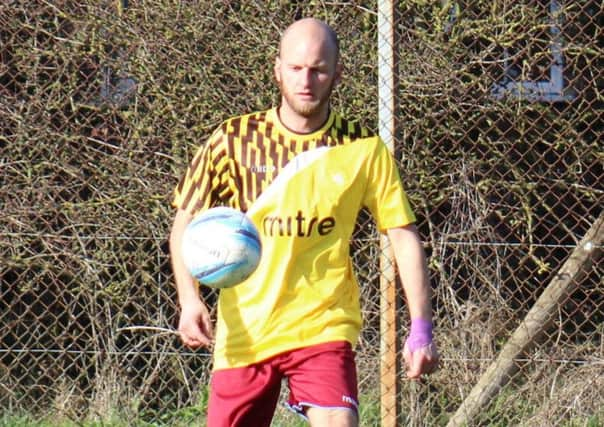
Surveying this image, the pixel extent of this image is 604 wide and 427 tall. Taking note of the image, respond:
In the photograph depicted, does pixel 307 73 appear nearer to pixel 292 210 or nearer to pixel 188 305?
pixel 292 210

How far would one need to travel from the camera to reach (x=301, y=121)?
12.7 feet

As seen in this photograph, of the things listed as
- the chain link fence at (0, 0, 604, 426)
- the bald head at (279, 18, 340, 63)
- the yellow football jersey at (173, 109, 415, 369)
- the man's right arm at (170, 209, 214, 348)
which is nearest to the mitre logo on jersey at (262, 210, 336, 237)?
the yellow football jersey at (173, 109, 415, 369)

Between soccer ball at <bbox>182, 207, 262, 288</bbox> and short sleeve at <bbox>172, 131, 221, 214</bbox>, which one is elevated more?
short sleeve at <bbox>172, 131, 221, 214</bbox>

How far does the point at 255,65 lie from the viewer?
21.1 ft

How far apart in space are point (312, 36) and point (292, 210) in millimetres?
588

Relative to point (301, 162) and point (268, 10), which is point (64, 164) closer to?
point (268, 10)

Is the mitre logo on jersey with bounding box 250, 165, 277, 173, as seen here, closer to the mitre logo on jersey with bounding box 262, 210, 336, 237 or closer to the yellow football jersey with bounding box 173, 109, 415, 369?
the yellow football jersey with bounding box 173, 109, 415, 369

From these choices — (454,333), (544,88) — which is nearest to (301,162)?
(454,333)

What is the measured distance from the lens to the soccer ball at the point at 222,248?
11.4ft

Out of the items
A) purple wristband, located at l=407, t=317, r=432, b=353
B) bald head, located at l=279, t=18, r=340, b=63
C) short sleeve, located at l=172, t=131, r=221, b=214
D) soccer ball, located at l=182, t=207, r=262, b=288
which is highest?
bald head, located at l=279, t=18, r=340, b=63

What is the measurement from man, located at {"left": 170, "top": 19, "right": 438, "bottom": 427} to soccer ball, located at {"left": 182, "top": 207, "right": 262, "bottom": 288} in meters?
0.18

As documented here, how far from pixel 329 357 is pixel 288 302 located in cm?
23

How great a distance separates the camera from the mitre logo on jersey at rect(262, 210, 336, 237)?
374 centimetres

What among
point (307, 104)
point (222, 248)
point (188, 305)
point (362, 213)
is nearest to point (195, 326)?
point (188, 305)
